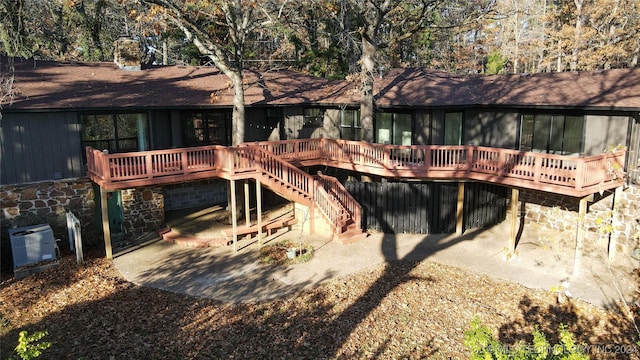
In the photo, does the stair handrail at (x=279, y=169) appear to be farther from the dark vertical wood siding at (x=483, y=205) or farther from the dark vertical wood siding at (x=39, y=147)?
the dark vertical wood siding at (x=483, y=205)

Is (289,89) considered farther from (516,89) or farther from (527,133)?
(527,133)

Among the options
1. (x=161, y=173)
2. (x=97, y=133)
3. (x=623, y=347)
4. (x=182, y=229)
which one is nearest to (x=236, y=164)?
(x=161, y=173)

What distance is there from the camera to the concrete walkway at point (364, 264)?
44.2 feet

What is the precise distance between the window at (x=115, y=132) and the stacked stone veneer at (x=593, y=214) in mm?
15334

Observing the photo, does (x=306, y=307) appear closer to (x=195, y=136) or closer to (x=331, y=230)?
(x=331, y=230)

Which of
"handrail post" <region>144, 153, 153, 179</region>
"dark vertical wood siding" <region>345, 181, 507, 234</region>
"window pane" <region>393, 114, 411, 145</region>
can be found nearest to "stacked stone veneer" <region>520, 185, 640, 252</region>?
"dark vertical wood siding" <region>345, 181, 507, 234</region>

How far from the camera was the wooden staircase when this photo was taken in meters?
16.6

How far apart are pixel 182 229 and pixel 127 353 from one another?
8.23 metres

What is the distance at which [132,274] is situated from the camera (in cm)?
1445

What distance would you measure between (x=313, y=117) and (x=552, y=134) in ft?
34.6

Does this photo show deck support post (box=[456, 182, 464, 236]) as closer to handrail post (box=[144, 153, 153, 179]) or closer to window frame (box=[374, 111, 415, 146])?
window frame (box=[374, 111, 415, 146])

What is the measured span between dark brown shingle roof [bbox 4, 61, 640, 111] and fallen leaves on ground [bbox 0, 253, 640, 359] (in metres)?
6.90

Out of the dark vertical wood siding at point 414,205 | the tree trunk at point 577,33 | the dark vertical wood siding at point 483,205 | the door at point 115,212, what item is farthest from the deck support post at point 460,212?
the tree trunk at point 577,33

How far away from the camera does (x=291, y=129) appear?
72.0 ft
